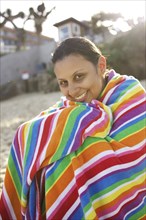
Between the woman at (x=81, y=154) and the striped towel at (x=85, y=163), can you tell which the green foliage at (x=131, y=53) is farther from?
the striped towel at (x=85, y=163)

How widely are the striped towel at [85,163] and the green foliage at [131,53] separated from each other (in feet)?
39.8

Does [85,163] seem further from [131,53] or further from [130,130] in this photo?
[131,53]

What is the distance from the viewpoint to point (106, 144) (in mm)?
1817

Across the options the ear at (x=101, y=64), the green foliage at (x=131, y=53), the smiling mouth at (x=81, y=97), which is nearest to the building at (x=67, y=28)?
the green foliage at (x=131, y=53)

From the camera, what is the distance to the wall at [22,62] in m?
19.4

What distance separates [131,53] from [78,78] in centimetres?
1374

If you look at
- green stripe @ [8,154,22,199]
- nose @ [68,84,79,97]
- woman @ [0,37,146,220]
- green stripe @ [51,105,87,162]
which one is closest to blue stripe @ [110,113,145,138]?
woman @ [0,37,146,220]

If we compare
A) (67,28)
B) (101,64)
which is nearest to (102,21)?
(67,28)

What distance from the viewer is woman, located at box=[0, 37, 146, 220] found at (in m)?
1.79

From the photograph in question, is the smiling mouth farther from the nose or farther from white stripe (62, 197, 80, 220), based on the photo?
white stripe (62, 197, 80, 220)

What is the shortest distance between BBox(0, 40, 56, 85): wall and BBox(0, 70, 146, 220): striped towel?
1755 centimetres

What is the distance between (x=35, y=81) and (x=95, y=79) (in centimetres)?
1661

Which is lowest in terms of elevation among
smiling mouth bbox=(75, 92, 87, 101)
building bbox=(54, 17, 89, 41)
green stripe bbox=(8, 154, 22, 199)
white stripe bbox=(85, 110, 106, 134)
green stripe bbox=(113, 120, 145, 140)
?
green stripe bbox=(8, 154, 22, 199)

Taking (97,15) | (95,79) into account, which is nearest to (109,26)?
(97,15)
